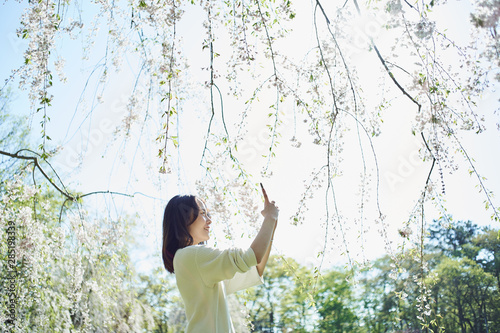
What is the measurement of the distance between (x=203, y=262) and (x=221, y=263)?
0.08 metres

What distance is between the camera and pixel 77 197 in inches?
120

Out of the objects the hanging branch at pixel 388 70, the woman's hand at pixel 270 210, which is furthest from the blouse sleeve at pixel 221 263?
the hanging branch at pixel 388 70

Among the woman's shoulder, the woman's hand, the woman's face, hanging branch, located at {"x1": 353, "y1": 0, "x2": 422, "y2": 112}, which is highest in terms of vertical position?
hanging branch, located at {"x1": 353, "y1": 0, "x2": 422, "y2": 112}

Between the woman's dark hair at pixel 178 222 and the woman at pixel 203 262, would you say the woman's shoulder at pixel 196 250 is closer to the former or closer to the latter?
the woman at pixel 203 262

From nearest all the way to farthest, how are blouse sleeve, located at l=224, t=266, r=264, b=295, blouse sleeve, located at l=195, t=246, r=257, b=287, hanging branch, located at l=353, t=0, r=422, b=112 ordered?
1. blouse sleeve, located at l=195, t=246, r=257, b=287
2. blouse sleeve, located at l=224, t=266, r=264, b=295
3. hanging branch, located at l=353, t=0, r=422, b=112

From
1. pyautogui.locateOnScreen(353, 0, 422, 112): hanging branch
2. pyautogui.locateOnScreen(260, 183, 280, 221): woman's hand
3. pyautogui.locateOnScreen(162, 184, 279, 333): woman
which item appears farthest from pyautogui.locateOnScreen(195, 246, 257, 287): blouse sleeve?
pyautogui.locateOnScreen(353, 0, 422, 112): hanging branch

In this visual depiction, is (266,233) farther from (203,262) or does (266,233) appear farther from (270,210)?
(203,262)

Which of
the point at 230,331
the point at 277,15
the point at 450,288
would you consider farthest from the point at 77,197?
the point at 450,288

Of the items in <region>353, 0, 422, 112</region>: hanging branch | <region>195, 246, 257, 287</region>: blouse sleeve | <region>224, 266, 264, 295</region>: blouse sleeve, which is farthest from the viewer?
<region>353, 0, 422, 112</region>: hanging branch

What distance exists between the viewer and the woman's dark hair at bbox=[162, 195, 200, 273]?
149 cm

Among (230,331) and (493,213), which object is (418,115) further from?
(230,331)

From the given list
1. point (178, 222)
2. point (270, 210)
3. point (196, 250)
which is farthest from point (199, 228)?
point (270, 210)

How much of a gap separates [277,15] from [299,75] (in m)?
0.34

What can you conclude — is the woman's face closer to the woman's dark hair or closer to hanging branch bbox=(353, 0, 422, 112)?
the woman's dark hair
